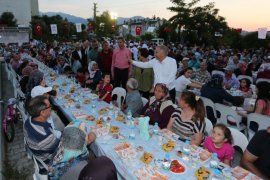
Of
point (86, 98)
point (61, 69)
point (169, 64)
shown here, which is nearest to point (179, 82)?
point (169, 64)

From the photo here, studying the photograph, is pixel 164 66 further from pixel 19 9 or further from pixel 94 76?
pixel 19 9

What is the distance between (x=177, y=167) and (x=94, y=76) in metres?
5.77

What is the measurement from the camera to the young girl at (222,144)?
3100 mm

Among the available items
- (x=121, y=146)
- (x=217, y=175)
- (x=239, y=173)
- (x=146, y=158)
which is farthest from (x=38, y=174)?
(x=239, y=173)

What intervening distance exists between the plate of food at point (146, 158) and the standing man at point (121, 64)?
4992 mm

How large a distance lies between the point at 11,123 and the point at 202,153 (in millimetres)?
4205

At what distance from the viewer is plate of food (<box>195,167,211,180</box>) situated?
2.41 metres

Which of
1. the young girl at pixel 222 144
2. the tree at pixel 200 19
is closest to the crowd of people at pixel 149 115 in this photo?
the young girl at pixel 222 144

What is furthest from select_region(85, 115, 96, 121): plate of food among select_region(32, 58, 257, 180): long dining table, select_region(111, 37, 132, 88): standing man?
select_region(111, 37, 132, 88): standing man

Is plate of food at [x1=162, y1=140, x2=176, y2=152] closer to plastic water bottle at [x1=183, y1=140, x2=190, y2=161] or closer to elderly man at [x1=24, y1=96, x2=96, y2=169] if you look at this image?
plastic water bottle at [x1=183, y1=140, x2=190, y2=161]

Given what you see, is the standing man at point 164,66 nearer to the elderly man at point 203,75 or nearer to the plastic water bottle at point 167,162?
the elderly man at point 203,75

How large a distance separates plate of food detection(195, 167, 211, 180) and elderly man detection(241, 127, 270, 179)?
707mm

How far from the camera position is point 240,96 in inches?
228

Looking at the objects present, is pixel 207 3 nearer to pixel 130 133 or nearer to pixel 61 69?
pixel 61 69
